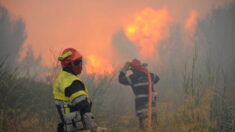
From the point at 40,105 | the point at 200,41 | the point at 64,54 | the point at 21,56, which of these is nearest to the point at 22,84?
the point at 40,105

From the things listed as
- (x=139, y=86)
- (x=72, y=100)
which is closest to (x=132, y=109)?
(x=139, y=86)

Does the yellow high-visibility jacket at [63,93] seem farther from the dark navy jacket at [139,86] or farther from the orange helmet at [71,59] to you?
the dark navy jacket at [139,86]

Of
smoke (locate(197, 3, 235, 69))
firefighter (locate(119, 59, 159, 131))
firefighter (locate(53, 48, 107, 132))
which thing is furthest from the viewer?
smoke (locate(197, 3, 235, 69))

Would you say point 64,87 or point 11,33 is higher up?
point 11,33

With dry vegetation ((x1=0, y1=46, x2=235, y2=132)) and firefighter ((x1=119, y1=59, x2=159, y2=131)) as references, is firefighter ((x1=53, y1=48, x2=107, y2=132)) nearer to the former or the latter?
dry vegetation ((x1=0, y1=46, x2=235, y2=132))

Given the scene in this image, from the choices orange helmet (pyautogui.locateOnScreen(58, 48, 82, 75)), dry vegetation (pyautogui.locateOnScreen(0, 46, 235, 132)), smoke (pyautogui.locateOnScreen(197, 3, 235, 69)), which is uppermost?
smoke (pyautogui.locateOnScreen(197, 3, 235, 69))

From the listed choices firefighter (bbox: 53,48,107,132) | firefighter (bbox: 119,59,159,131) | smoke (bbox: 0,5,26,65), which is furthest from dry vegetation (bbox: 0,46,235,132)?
smoke (bbox: 0,5,26,65)

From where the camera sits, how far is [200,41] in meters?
16.7

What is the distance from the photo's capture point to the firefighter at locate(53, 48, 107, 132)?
3.08 meters

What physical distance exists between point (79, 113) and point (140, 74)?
3.68m

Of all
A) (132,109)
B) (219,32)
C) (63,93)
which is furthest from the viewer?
(219,32)

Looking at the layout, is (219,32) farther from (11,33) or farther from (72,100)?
(11,33)

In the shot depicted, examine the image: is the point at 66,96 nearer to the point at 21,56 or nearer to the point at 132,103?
the point at 132,103

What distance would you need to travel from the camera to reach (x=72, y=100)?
3.09 m
